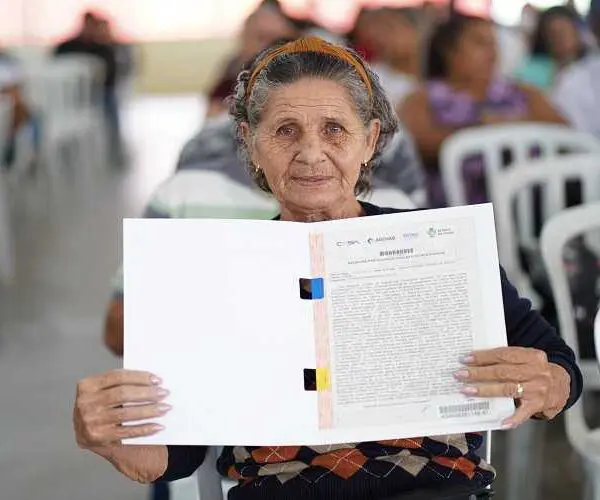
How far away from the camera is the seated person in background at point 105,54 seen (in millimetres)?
8891

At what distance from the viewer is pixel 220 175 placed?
7.82 feet

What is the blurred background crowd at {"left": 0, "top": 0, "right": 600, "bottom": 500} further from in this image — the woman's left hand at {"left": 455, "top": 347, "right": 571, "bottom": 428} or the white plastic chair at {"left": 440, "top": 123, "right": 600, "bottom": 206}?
the woman's left hand at {"left": 455, "top": 347, "right": 571, "bottom": 428}

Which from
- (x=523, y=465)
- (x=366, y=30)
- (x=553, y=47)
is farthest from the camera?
(x=553, y=47)

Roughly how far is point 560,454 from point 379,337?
1.93 m

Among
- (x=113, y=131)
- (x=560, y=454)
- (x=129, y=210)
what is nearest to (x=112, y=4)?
(x=113, y=131)

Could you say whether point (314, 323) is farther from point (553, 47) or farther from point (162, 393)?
point (553, 47)

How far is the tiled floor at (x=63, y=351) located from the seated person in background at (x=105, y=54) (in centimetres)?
76

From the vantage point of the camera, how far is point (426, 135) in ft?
13.6

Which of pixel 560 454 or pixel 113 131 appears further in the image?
pixel 113 131

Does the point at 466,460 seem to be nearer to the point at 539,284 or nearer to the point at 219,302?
the point at 219,302

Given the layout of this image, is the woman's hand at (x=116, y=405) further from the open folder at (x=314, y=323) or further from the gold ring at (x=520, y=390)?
the gold ring at (x=520, y=390)

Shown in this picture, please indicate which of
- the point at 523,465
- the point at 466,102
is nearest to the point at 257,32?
the point at 466,102

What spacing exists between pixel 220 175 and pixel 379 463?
1031 mm

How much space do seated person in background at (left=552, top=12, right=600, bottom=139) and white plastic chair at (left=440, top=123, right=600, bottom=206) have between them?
2.87ft
